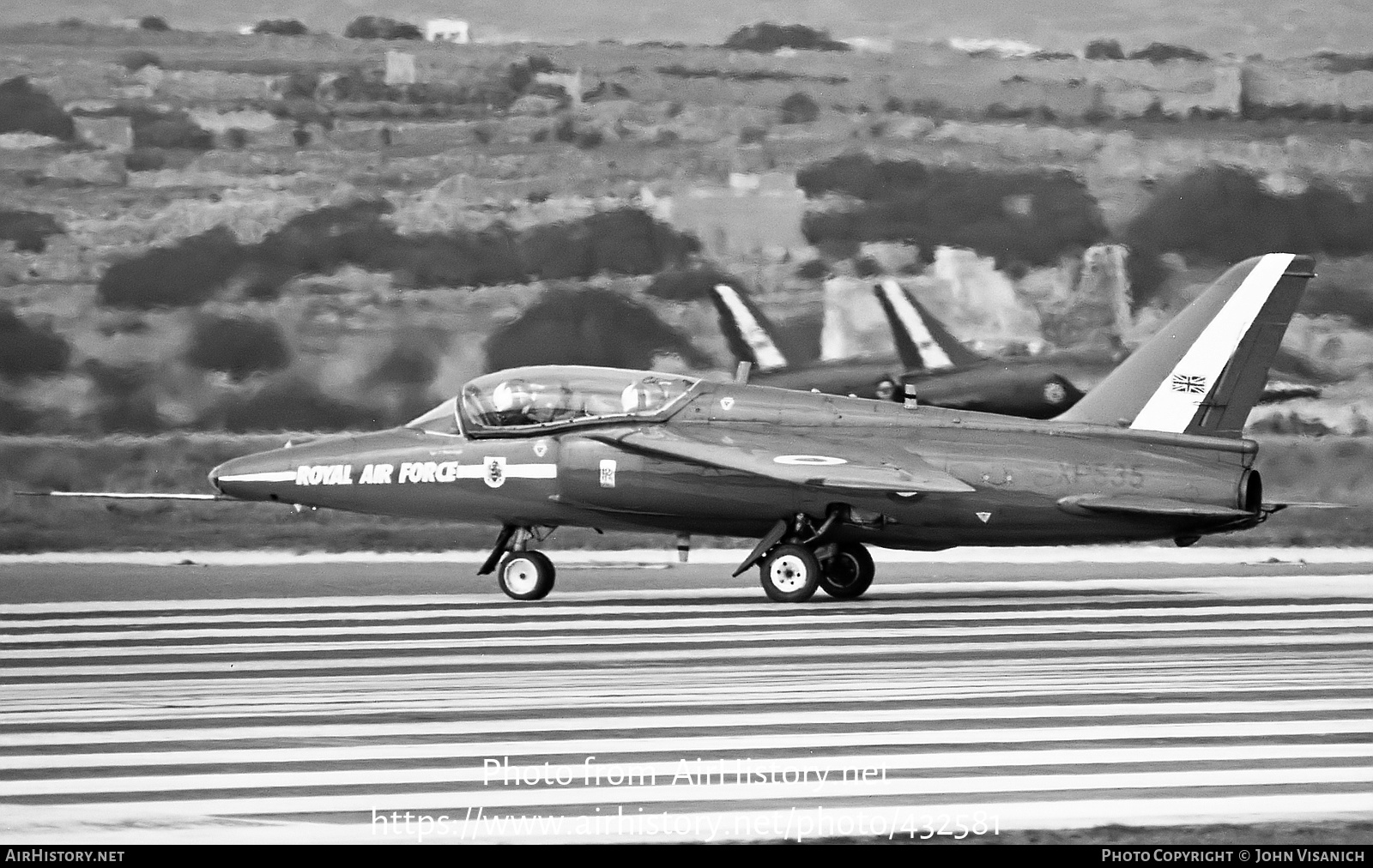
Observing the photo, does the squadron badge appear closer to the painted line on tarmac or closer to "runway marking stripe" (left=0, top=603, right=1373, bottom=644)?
"runway marking stripe" (left=0, top=603, right=1373, bottom=644)

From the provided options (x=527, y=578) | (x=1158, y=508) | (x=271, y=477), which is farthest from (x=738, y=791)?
(x=271, y=477)

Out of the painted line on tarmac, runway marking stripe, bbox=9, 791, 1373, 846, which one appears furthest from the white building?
runway marking stripe, bbox=9, 791, 1373, 846

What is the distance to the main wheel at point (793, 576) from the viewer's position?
1792cm

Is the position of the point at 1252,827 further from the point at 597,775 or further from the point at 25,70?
the point at 25,70

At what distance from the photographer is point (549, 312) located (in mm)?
28734

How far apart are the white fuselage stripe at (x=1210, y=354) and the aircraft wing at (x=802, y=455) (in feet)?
7.19

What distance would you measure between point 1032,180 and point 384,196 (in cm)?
1038

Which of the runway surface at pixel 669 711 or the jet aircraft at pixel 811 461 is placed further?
the jet aircraft at pixel 811 461

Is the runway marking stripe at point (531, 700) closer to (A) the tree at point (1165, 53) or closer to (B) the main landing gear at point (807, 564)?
(B) the main landing gear at point (807, 564)

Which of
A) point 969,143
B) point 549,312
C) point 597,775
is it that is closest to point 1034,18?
point 969,143

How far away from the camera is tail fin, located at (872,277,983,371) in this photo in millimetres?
27031

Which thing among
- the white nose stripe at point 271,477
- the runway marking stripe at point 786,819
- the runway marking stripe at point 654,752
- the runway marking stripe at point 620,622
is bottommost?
the runway marking stripe at point 620,622

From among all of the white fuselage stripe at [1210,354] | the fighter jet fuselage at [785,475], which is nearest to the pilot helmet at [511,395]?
the fighter jet fuselage at [785,475]

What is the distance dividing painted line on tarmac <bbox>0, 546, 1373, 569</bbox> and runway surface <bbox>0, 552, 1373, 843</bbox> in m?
2.83
